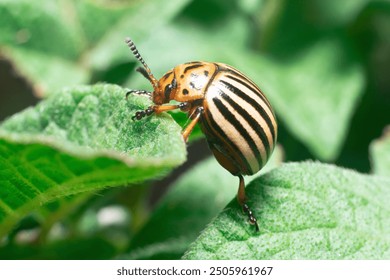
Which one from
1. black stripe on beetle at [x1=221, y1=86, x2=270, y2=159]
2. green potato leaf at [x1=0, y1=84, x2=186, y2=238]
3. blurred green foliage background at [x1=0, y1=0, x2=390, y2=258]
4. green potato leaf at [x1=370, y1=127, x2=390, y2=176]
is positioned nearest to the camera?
green potato leaf at [x1=0, y1=84, x2=186, y2=238]

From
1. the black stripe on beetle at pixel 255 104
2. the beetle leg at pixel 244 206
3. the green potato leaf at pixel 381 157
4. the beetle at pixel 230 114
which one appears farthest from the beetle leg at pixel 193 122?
the green potato leaf at pixel 381 157

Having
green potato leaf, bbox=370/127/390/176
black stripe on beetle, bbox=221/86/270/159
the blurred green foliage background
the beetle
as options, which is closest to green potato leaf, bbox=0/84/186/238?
the beetle

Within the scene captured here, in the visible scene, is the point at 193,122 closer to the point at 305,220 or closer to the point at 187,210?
the point at 305,220

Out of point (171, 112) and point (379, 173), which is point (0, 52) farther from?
point (379, 173)

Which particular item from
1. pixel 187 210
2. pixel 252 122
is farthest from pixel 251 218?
pixel 187 210

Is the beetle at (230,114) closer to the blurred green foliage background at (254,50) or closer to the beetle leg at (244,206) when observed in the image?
the beetle leg at (244,206)

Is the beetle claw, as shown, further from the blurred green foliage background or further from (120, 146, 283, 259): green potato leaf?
the blurred green foliage background

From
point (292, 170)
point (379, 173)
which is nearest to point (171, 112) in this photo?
point (292, 170)
